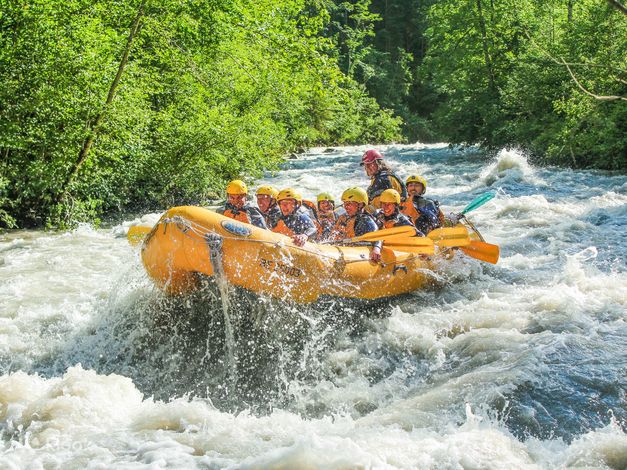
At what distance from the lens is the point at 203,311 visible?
5664mm

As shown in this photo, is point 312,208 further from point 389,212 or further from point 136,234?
point 136,234

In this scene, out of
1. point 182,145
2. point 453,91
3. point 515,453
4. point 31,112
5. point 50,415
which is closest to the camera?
point 515,453

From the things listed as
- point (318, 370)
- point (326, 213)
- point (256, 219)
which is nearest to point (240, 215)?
point (256, 219)

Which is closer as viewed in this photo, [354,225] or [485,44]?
[354,225]

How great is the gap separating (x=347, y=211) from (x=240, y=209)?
1.25 m

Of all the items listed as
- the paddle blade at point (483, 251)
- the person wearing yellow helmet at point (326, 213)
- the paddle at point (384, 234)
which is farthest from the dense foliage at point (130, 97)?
the paddle at point (384, 234)

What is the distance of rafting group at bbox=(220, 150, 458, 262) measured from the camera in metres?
6.36

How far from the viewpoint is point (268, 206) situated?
6.91 meters

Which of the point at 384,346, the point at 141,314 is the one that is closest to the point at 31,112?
the point at 141,314

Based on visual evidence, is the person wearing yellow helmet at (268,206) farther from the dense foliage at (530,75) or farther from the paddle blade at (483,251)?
the dense foliage at (530,75)

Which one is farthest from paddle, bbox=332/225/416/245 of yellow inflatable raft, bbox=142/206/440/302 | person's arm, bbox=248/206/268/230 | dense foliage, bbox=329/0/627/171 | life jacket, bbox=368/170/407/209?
dense foliage, bbox=329/0/627/171

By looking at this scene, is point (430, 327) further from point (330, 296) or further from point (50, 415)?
point (50, 415)

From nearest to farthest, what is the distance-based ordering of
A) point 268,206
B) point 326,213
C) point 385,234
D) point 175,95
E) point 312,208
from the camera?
point 385,234 → point 268,206 → point 312,208 → point 326,213 → point 175,95

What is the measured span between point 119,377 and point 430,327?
279cm
